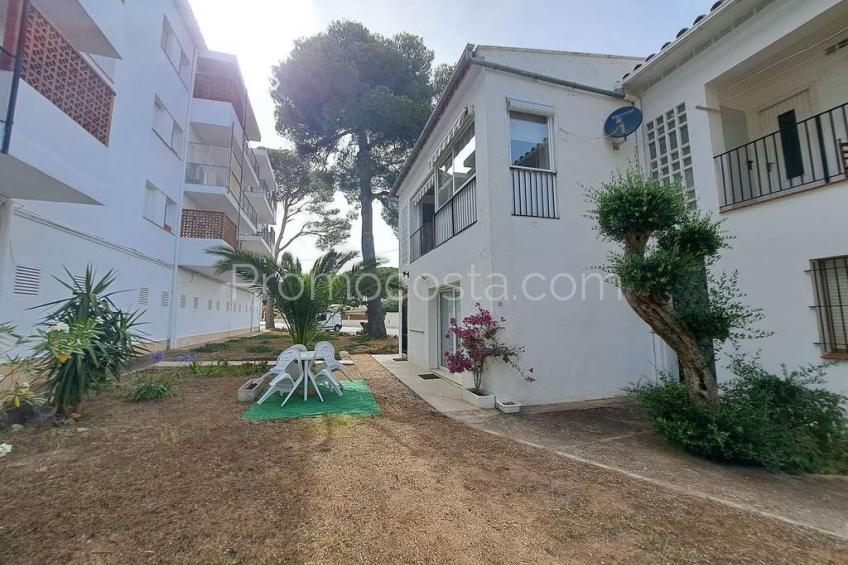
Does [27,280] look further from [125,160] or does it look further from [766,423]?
[766,423]

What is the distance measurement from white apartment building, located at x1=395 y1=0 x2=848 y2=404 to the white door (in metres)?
1.12

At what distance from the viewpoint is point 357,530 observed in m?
3.10

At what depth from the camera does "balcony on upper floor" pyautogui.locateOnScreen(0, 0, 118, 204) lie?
6160mm

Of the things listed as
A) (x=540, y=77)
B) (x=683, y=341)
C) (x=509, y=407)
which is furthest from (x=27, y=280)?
(x=683, y=341)

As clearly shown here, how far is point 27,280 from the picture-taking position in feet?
26.5

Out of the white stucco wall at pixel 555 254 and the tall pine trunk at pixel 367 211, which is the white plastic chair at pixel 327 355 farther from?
the tall pine trunk at pixel 367 211

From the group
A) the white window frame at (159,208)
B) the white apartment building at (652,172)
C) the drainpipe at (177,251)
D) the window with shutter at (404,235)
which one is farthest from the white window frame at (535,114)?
the drainpipe at (177,251)

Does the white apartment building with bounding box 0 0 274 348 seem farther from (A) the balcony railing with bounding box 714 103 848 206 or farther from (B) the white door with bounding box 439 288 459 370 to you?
(A) the balcony railing with bounding box 714 103 848 206

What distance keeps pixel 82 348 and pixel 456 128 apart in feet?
28.6

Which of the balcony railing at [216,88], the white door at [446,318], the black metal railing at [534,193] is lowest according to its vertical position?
the white door at [446,318]

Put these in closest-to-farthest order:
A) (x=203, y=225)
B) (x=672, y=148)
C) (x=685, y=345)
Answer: (x=685, y=345)
(x=672, y=148)
(x=203, y=225)

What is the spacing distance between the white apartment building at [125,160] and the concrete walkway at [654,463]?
30.7ft

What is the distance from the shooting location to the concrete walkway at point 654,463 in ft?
12.1

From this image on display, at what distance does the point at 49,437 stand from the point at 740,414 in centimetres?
959
